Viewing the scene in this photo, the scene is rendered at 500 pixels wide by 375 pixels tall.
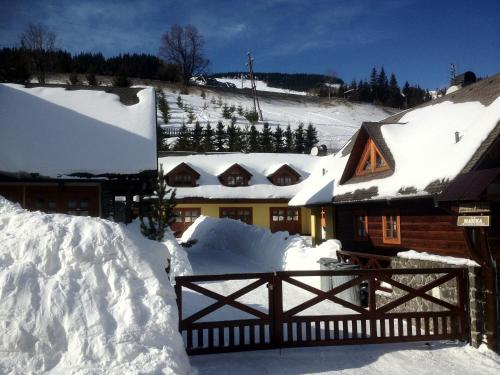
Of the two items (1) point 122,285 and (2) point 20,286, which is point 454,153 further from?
(2) point 20,286

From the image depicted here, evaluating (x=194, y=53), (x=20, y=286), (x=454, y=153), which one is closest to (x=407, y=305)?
(x=454, y=153)

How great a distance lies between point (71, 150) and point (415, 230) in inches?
378

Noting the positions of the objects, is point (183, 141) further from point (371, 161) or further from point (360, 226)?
point (371, 161)

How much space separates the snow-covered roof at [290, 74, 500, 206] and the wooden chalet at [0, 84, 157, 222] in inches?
257

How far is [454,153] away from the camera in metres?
9.78

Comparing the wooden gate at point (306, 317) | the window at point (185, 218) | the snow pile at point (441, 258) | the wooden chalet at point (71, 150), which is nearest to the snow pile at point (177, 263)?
the wooden chalet at point (71, 150)

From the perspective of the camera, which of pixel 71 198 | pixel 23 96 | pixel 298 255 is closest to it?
pixel 71 198

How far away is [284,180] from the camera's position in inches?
1200

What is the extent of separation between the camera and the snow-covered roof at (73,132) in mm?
12000

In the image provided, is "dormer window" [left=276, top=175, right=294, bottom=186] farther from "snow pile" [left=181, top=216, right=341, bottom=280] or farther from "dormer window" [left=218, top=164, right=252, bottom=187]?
"snow pile" [left=181, top=216, right=341, bottom=280]

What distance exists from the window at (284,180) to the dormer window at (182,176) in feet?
18.2

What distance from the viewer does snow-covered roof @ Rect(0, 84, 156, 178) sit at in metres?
12.0

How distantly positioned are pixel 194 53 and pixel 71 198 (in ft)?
191

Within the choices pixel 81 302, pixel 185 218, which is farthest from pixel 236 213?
pixel 81 302
